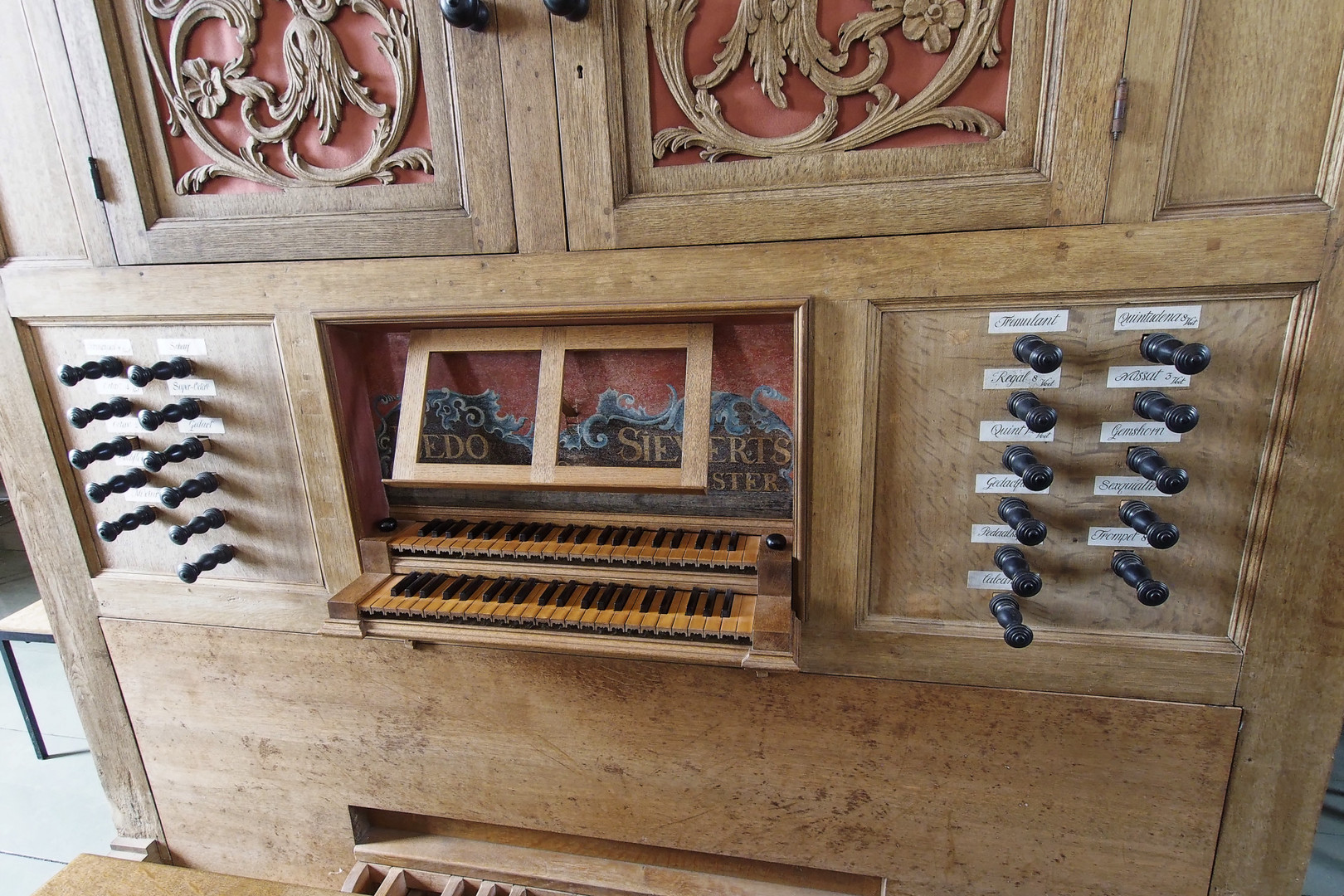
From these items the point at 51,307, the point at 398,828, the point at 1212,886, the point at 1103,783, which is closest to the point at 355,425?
the point at 51,307

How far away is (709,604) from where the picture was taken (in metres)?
1.42

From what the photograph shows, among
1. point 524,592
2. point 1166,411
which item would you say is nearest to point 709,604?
point 524,592

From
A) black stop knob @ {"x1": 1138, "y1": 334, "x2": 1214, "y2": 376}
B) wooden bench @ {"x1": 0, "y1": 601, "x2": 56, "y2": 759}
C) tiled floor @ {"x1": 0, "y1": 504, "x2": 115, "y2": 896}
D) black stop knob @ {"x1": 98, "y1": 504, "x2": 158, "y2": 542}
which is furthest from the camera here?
wooden bench @ {"x1": 0, "y1": 601, "x2": 56, "y2": 759}

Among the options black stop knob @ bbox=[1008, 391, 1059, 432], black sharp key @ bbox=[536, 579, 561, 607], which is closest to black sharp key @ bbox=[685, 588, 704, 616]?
black sharp key @ bbox=[536, 579, 561, 607]

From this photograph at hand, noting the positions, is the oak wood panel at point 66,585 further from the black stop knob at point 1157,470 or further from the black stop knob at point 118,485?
the black stop knob at point 1157,470

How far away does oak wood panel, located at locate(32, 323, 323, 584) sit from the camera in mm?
1594

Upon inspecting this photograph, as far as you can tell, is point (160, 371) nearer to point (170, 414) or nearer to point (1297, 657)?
point (170, 414)

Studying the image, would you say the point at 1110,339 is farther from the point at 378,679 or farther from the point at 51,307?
the point at 51,307

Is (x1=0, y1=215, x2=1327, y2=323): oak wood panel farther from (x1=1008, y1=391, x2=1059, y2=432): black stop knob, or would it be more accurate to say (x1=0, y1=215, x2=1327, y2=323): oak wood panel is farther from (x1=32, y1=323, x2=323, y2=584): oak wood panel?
(x1=1008, y1=391, x2=1059, y2=432): black stop knob

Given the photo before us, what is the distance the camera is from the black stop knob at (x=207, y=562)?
1651 mm

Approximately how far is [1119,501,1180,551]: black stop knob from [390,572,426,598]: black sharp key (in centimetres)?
159

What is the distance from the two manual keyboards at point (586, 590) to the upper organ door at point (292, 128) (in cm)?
72

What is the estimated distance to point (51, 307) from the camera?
159cm

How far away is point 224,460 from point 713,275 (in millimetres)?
1398
